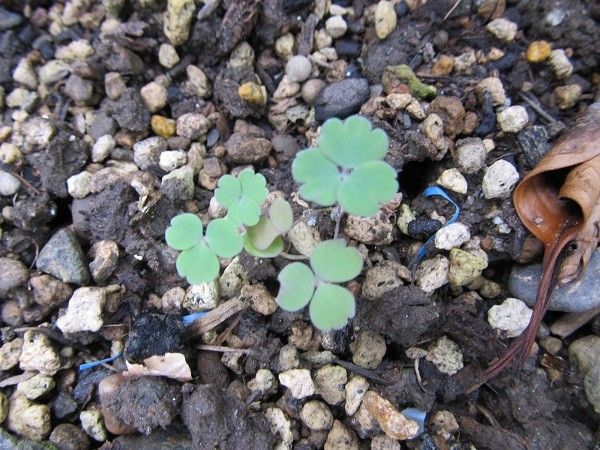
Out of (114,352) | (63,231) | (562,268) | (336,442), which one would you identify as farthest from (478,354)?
(63,231)

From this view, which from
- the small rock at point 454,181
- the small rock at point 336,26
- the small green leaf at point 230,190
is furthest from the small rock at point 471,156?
the small green leaf at point 230,190

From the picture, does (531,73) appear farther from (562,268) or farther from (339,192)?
(339,192)

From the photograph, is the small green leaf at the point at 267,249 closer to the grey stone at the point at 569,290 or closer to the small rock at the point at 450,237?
the small rock at the point at 450,237

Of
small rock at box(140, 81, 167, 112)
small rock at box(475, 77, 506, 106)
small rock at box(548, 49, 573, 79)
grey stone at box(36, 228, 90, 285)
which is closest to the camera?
grey stone at box(36, 228, 90, 285)

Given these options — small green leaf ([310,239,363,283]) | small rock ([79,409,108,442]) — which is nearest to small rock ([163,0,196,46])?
small green leaf ([310,239,363,283])

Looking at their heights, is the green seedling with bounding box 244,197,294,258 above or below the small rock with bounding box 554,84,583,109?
below

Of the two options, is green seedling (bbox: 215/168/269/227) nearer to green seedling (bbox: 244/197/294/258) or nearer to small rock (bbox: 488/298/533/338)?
green seedling (bbox: 244/197/294/258)

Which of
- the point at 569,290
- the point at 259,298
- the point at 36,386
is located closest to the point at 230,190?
the point at 259,298
